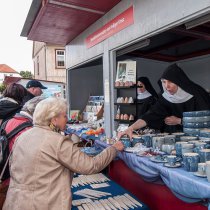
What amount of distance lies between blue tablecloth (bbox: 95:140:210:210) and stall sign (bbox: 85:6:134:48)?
2.06 metres

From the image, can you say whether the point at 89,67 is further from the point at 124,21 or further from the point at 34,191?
the point at 34,191

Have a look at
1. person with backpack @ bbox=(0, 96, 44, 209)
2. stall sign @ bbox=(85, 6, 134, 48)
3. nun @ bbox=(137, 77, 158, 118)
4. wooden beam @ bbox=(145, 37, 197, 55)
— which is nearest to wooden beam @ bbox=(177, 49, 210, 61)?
wooden beam @ bbox=(145, 37, 197, 55)

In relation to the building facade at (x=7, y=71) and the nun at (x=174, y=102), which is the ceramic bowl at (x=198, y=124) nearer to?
the nun at (x=174, y=102)

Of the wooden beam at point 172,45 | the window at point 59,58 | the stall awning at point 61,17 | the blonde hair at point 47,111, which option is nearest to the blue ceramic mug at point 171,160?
the blonde hair at point 47,111

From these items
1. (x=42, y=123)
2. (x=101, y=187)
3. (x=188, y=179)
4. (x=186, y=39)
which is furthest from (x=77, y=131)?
(x=188, y=179)

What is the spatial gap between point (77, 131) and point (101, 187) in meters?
1.97

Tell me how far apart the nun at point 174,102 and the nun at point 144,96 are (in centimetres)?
110

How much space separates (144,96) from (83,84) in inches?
119

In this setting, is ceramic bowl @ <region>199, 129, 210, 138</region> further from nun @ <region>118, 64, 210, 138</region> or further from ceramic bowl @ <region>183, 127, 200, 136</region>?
nun @ <region>118, 64, 210, 138</region>

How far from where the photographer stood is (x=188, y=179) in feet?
5.77

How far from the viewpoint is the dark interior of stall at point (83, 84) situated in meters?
7.15

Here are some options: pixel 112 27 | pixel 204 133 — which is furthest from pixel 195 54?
pixel 204 133

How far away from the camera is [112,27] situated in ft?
14.1

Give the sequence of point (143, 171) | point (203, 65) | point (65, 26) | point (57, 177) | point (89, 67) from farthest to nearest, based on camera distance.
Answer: point (89, 67) → point (203, 65) → point (65, 26) → point (143, 171) → point (57, 177)
